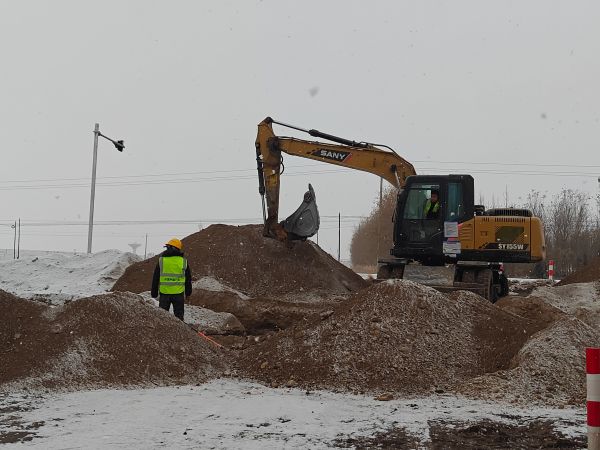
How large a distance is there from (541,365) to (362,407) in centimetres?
238

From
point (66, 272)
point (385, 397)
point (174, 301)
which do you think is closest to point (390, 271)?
point (174, 301)

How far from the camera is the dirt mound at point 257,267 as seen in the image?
18328 mm

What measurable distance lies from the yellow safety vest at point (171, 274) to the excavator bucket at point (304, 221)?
25.1 ft

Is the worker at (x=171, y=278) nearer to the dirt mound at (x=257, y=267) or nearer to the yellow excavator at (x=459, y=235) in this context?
the yellow excavator at (x=459, y=235)

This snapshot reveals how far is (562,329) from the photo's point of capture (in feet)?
28.6

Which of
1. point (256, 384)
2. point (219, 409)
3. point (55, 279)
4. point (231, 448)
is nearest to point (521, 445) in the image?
point (231, 448)

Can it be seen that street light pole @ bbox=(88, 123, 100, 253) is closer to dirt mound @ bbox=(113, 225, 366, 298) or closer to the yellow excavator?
dirt mound @ bbox=(113, 225, 366, 298)

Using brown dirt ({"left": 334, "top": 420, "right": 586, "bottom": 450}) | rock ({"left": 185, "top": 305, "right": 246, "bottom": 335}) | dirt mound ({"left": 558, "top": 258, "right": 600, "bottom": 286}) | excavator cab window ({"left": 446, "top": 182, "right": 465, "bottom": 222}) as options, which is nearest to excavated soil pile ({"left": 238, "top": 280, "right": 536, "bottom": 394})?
brown dirt ({"left": 334, "top": 420, "right": 586, "bottom": 450})

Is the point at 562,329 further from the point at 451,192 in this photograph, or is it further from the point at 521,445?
the point at 451,192

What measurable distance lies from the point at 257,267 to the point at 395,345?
10278 mm

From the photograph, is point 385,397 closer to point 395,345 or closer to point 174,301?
point 395,345

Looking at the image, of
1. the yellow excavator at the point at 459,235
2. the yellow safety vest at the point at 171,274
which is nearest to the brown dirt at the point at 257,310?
the yellow excavator at the point at 459,235

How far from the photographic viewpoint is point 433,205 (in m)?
15.2

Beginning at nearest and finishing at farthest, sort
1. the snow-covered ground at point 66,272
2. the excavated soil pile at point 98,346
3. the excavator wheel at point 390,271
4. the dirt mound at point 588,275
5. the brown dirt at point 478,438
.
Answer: the brown dirt at point 478,438, the excavated soil pile at point 98,346, the excavator wheel at point 390,271, the dirt mound at point 588,275, the snow-covered ground at point 66,272
